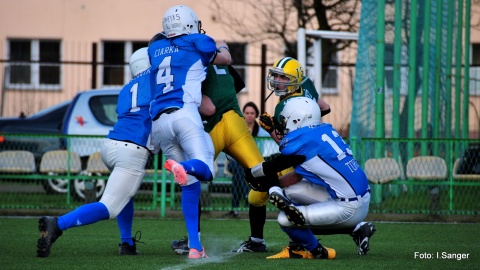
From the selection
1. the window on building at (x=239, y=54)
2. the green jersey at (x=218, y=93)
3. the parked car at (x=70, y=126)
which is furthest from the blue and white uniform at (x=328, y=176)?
the window on building at (x=239, y=54)

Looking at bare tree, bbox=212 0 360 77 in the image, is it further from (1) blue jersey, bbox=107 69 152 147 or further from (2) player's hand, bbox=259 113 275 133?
(2) player's hand, bbox=259 113 275 133

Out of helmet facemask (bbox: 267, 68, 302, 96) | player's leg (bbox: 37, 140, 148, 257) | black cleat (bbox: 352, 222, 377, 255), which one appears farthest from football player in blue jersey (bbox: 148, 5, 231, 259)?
black cleat (bbox: 352, 222, 377, 255)

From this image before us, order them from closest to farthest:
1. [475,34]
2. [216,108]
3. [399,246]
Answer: [216,108], [399,246], [475,34]

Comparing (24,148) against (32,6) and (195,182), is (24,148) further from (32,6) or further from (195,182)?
(32,6)

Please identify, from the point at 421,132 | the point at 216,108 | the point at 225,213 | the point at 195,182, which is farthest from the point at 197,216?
the point at 421,132

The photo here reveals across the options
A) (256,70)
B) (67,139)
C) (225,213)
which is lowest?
(225,213)

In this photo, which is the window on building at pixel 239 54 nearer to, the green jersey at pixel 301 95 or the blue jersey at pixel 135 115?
the green jersey at pixel 301 95

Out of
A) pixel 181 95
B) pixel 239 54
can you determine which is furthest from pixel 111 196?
pixel 239 54

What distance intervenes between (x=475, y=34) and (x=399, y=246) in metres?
15.8

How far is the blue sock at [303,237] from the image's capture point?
827 centimetres

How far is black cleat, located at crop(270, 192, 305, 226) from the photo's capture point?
801 cm

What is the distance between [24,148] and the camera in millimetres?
14648

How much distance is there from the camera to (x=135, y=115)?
870 cm

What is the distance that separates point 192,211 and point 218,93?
46.0 inches
